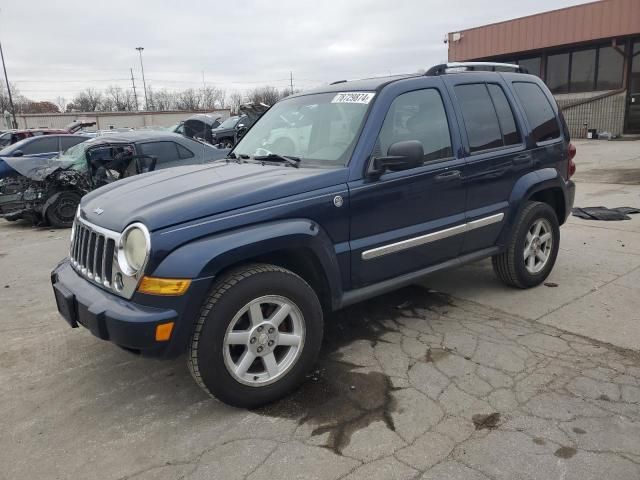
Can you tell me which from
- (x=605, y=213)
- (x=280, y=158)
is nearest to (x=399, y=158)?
(x=280, y=158)

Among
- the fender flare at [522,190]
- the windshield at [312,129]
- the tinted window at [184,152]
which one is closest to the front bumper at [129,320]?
the windshield at [312,129]

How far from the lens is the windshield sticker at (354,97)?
3.69 meters

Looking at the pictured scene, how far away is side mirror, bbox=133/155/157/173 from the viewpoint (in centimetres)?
876

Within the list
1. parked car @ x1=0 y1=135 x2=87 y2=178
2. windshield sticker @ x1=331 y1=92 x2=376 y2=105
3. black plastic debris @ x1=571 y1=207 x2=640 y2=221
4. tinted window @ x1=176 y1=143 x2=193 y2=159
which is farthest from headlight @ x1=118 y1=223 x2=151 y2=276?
parked car @ x1=0 y1=135 x2=87 y2=178

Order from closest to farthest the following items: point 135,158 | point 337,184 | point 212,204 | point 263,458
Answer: point 263,458, point 212,204, point 337,184, point 135,158

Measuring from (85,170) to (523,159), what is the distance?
7.91 metres

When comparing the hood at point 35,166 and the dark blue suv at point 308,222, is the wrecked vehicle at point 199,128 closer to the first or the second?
the hood at point 35,166

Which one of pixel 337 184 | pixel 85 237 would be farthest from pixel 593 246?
pixel 85 237

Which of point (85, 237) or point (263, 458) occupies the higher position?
point (85, 237)

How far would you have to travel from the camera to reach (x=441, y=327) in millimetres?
4074

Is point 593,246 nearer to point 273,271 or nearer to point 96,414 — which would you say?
point 273,271

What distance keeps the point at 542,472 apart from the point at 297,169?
2259 millimetres

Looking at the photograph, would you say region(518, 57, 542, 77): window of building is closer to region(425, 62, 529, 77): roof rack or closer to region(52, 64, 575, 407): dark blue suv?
region(425, 62, 529, 77): roof rack

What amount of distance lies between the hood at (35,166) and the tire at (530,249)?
26.3 ft
